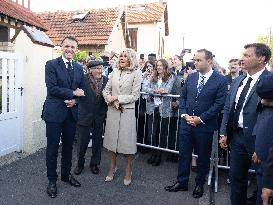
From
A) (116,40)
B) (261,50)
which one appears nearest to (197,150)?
(261,50)

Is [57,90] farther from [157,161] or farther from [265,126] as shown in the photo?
[265,126]

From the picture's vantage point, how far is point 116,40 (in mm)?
21672

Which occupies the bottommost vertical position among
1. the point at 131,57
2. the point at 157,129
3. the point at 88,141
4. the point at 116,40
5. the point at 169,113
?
the point at 88,141

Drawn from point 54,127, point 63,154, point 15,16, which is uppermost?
point 15,16

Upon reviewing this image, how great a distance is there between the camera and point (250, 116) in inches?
143

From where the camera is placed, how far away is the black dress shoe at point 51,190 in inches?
177

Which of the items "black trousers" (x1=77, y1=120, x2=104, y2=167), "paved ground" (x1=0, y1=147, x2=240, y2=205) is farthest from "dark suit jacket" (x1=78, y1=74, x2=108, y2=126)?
"paved ground" (x1=0, y1=147, x2=240, y2=205)

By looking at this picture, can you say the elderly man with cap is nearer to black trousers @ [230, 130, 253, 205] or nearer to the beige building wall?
black trousers @ [230, 130, 253, 205]

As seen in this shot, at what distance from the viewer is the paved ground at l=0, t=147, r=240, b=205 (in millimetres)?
4418

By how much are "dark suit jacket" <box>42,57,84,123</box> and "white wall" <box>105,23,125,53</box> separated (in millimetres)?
14323

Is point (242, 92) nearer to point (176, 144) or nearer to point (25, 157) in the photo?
point (176, 144)

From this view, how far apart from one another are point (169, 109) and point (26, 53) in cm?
318

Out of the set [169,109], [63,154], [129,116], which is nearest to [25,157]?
[63,154]

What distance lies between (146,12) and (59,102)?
82.1 feet
